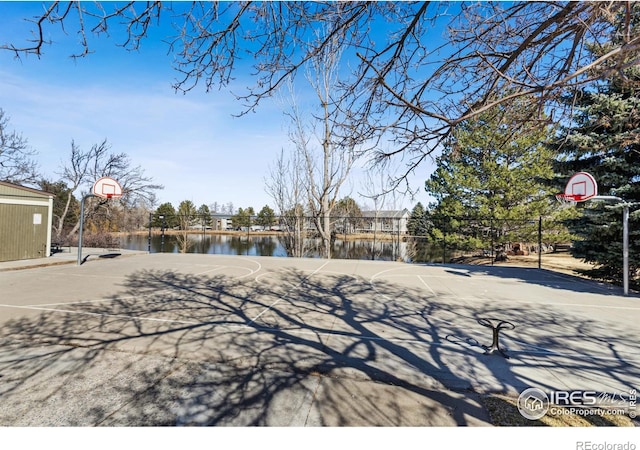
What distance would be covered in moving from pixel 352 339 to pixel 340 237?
38.8ft

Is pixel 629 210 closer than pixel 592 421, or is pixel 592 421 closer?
pixel 592 421

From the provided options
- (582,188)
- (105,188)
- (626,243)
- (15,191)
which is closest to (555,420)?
(626,243)

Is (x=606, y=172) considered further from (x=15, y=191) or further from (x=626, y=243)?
(x=15, y=191)

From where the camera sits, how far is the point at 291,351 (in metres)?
3.32

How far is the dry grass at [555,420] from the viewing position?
2.10 metres

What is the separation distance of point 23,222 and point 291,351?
11.3 m

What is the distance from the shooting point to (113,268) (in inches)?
340

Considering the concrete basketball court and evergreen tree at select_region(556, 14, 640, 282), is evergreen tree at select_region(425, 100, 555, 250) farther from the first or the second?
the concrete basketball court

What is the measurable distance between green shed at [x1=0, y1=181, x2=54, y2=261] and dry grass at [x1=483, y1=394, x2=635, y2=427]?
42.6 feet

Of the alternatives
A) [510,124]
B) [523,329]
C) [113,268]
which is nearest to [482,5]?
[510,124]

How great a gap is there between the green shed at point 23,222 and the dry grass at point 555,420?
1298 cm

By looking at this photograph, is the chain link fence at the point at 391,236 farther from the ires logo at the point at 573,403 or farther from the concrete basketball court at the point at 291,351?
the ires logo at the point at 573,403

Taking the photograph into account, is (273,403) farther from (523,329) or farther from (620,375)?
(523,329)

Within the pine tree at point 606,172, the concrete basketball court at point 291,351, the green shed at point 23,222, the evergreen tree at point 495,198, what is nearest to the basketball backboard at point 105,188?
the green shed at point 23,222
